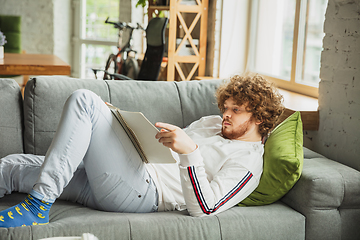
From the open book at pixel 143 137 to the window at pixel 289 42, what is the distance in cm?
159

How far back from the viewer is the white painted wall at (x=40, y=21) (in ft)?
20.7

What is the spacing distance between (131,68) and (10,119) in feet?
9.68

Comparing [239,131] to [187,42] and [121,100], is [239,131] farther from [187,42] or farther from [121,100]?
[187,42]

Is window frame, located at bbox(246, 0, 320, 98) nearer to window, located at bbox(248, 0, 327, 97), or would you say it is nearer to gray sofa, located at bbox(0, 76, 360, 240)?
window, located at bbox(248, 0, 327, 97)

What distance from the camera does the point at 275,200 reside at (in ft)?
5.03

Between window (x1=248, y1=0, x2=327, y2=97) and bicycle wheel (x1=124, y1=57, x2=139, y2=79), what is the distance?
5.12 feet

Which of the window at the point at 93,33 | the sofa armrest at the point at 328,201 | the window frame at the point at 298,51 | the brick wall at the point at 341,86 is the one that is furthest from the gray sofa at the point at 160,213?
the window at the point at 93,33

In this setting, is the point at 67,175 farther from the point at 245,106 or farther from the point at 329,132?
the point at 329,132

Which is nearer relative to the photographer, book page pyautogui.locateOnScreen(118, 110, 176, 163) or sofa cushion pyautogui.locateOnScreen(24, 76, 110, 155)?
book page pyautogui.locateOnScreen(118, 110, 176, 163)

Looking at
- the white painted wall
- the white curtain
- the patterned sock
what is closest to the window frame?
the white curtain

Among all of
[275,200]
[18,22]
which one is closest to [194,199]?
[275,200]

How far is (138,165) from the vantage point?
4.67ft

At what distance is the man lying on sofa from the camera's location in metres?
1.24

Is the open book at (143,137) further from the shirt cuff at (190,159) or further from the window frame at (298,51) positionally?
the window frame at (298,51)
